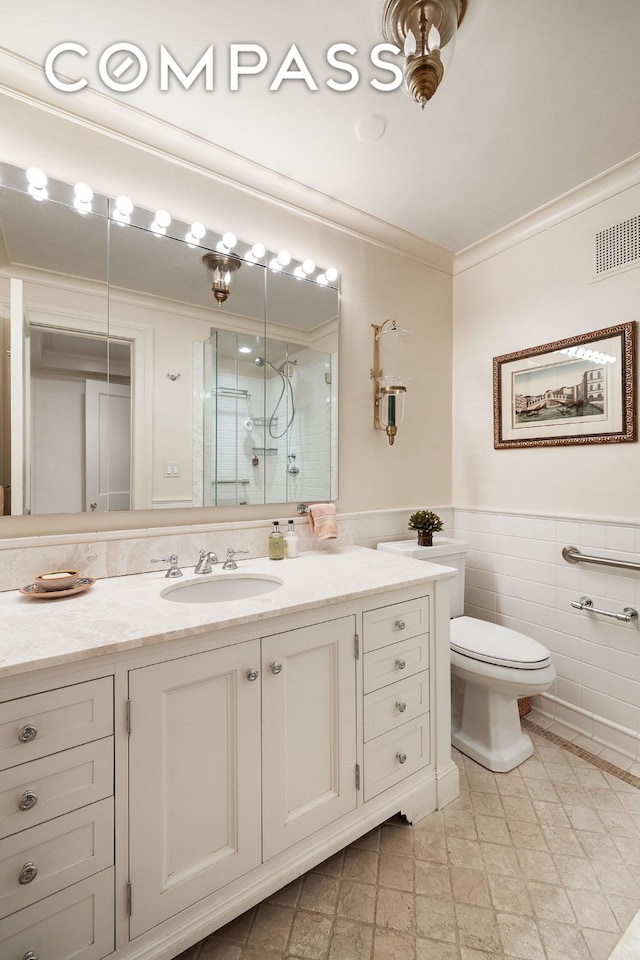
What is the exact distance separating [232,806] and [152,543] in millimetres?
869

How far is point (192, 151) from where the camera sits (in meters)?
1.64

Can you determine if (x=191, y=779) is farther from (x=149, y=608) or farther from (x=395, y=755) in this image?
(x=395, y=755)

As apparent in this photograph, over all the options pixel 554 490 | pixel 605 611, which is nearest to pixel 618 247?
pixel 554 490

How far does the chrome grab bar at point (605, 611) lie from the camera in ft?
5.74

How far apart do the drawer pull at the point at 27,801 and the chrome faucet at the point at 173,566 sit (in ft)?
2.33

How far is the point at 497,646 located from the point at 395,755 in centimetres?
64

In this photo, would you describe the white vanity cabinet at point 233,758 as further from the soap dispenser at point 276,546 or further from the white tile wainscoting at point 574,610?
the white tile wainscoting at point 574,610

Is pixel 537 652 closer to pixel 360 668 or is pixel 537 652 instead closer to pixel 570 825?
pixel 570 825

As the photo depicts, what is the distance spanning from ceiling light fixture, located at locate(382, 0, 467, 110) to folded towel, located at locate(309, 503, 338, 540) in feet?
4.66

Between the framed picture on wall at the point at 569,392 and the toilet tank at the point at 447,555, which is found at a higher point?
the framed picture on wall at the point at 569,392

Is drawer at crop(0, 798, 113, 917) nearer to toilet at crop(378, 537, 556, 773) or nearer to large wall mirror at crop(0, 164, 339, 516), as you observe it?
large wall mirror at crop(0, 164, 339, 516)

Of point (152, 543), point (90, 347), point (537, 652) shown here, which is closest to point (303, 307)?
point (90, 347)

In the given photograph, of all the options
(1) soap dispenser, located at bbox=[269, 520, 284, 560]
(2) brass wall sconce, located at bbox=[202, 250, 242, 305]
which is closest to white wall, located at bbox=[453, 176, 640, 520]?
(1) soap dispenser, located at bbox=[269, 520, 284, 560]

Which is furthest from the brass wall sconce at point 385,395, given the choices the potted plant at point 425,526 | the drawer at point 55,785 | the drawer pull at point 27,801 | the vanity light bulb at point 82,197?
the drawer pull at point 27,801
